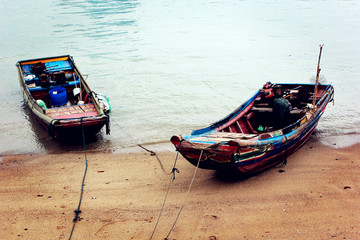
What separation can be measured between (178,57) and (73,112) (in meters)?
12.2

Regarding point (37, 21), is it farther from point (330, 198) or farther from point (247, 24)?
point (330, 198)

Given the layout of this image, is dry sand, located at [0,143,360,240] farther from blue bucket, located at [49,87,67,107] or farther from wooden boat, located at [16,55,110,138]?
blue bucket, located at [49,87,67,107]

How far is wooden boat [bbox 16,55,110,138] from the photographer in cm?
879

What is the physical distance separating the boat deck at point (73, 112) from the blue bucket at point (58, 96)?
3.49 ft

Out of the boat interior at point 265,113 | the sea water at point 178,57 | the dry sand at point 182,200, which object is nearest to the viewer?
the dry sand at point 182,200

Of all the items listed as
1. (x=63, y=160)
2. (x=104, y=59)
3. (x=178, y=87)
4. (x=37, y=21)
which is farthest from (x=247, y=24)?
(x=63, y=160)

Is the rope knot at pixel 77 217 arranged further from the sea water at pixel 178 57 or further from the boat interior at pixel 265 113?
the sea water at pixel 178 57

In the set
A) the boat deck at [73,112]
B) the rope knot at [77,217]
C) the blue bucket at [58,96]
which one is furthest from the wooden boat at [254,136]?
the blue bucket at [58,96]

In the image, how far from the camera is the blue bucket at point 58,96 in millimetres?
10673

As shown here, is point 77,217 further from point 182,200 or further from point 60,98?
point 60,98

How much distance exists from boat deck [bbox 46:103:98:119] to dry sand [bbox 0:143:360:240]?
137 cm

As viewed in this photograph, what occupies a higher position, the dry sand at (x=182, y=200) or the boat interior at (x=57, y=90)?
the boat interior at (x=57, y=90)

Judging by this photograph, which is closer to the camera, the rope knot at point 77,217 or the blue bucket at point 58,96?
the rope knot at point 77,217

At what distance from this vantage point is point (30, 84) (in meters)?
11.8
